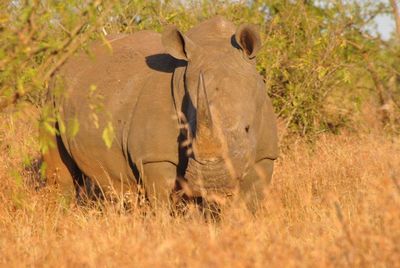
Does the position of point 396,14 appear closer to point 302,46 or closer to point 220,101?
point 302,46

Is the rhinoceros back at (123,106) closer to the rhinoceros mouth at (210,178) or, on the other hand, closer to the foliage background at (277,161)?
the foliage background at (277,161)

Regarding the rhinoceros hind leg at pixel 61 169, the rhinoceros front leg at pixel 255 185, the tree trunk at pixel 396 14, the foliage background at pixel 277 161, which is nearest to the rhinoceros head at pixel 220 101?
the rhinoceros front leg at pixel 255 185

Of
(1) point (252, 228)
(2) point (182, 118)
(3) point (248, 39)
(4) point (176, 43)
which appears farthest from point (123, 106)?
(1) point (252, 228)

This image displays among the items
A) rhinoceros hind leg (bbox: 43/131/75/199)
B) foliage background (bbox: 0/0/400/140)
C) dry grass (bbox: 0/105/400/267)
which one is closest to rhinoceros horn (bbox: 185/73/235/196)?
dry grass (bbox: 0/105/400/267)

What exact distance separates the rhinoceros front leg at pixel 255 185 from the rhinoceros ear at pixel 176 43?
0.94 m

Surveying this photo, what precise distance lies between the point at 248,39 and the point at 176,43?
520 millimetres

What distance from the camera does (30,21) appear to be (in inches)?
175

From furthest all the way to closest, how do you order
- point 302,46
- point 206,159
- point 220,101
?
point 302,46
point 220,101
point 206,159

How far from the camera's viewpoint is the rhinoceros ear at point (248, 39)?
21.2ft

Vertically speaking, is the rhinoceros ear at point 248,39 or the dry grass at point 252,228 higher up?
the rhinoceros ear at point 248,39

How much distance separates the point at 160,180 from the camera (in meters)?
6.54

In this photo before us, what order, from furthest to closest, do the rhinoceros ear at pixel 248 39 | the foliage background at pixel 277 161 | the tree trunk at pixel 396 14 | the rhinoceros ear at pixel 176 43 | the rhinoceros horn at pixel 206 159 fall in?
the tree trunk at pixel 396 14 < the rhinoceros ear at pixel 176 43 < the rhinoceros ear at pixel 248 39 < the rhinoceros horn at pixel 206 159 < the foliage background at pixel 277 161

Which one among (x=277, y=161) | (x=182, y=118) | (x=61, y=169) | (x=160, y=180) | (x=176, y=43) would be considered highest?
(x=176, y=43)

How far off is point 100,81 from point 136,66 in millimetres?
369
